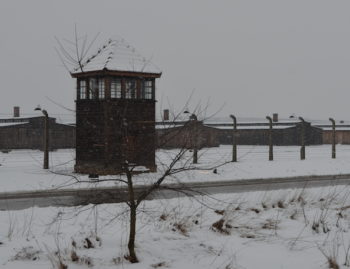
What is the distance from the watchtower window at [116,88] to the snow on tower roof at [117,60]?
0.54 metres

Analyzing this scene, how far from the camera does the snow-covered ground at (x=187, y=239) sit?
7434mm

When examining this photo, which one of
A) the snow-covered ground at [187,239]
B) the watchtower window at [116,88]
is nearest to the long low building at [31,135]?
the watchtower window at [116,88]

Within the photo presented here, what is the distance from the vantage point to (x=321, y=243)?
28.6 feet

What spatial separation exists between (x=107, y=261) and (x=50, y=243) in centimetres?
132

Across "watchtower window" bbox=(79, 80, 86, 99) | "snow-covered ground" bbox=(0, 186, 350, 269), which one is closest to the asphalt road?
"snow-covered ground" bbox=(0, 186, 350, 269)

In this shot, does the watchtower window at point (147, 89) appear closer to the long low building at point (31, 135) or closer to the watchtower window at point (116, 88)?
the watchtower window at point (116, 88)

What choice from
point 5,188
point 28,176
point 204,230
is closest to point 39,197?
point 5,188

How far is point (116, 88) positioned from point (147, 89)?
1.74 meters

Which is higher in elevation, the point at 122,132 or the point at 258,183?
the point at 122,132

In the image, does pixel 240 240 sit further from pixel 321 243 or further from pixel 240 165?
pixel 240 165

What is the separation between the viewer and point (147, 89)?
22.3m

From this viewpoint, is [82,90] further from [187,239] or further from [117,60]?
[187,239]

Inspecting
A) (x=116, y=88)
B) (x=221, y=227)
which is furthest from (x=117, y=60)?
(x=221, y=227)

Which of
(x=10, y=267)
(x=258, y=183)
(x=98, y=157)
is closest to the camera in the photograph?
(x=10, y=267)
